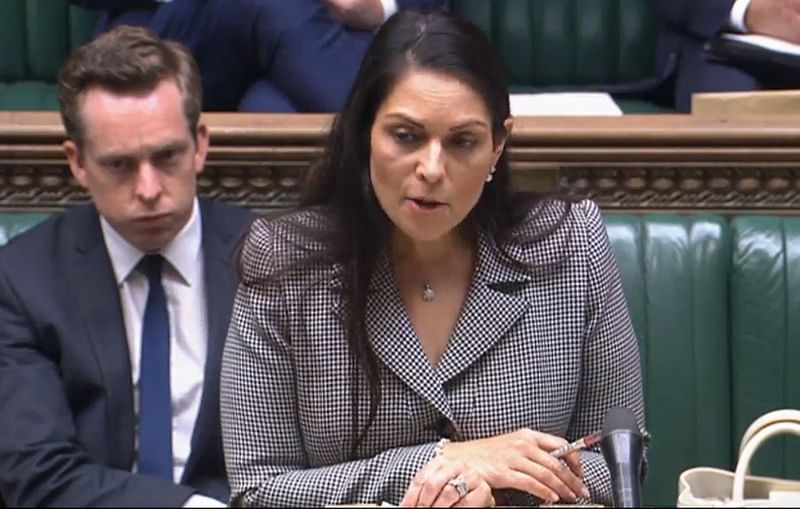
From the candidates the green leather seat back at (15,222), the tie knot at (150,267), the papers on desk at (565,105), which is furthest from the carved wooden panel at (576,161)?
the tie knot at (150,267)

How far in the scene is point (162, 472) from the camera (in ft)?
5.45

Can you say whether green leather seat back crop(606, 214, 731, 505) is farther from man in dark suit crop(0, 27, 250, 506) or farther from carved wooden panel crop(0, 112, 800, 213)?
man in dark suit crop(0, 27, 250, 506)

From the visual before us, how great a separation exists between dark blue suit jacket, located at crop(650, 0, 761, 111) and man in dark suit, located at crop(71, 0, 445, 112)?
537 millimetres

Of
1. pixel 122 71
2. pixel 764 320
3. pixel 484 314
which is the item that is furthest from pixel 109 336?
pixel 764 320

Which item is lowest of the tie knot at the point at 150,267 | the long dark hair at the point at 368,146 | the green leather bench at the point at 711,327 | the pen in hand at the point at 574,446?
the green leather bench at the point at 711,327

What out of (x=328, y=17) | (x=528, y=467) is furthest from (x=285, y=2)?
(x=528, y=467)

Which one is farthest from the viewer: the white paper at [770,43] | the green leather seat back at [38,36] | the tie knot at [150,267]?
the green leather seat back at [38,36]

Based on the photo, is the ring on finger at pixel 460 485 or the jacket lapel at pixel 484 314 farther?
the jacket lapel at pixel 484 314

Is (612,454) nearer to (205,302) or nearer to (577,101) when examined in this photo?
(205,302)

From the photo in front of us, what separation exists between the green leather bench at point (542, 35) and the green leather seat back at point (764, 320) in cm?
101

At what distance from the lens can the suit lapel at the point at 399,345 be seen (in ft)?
5.30

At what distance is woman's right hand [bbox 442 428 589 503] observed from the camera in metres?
1.52

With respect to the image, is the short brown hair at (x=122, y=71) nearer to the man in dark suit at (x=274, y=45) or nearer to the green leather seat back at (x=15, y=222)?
the green leather seat back at (x=15, y=222)

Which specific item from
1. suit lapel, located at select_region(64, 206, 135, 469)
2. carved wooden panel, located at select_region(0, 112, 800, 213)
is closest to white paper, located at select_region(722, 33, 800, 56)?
carved wooden panel, located at select_region(0, 112, 800, 213)
